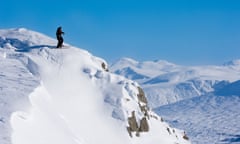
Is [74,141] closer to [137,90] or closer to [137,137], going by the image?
[137,137]

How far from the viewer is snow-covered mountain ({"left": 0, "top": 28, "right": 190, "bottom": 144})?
2878 centimetres

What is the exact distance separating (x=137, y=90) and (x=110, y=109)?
5.91 metres

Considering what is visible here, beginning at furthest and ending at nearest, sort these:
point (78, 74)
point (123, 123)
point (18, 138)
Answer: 1. point (78, 74)
2. point (123, 123)
3. point (18, 138)

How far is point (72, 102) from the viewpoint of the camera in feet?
125

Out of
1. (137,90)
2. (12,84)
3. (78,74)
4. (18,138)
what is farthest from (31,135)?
(137,90)

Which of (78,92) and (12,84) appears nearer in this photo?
(12,84)

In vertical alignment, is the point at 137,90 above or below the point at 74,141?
above

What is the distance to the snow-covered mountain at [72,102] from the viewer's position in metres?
28.8

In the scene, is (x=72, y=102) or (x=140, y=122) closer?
(x=72, y=102)

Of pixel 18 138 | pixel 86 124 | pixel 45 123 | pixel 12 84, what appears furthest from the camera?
pixel 86 124

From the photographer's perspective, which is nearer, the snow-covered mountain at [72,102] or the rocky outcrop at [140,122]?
the snow-covered mountain at [72,102]

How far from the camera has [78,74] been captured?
42.1m

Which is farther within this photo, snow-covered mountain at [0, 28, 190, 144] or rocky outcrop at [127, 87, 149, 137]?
rocky outcrop at [127, 87, 149, 137]

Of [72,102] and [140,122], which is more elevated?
[72,102]
